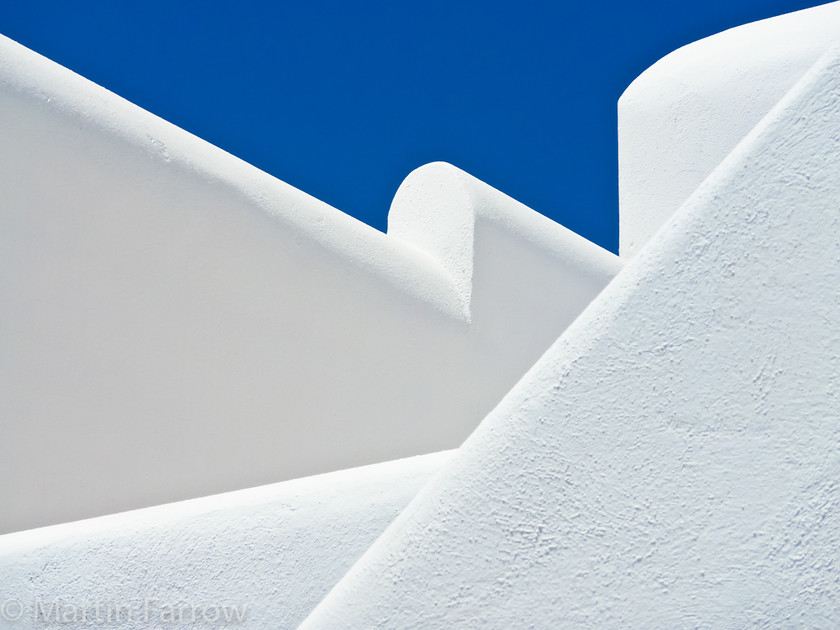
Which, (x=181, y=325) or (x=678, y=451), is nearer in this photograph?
(x=678, y=451)

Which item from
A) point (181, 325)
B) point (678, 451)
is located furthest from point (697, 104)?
point (678, 451)

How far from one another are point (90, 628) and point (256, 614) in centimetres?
51

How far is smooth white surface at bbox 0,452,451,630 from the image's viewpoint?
252 cm

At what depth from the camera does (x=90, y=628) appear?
8.67ft

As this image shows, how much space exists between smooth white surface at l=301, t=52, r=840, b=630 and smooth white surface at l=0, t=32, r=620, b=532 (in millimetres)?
2605

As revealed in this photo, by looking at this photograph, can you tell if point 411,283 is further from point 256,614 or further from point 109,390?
point 256,614

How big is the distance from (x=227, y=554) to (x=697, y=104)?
6.49 meters

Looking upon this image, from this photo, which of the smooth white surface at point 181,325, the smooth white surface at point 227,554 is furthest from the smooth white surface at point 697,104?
the smooth white surface at point 227,554

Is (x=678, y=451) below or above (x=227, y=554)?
below

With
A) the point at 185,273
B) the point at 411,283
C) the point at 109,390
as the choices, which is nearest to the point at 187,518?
the point at 109,390

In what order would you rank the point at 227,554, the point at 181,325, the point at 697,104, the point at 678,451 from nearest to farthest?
the point at 678,451, the point at 227,554, the point at 181,325, the point at 697,104

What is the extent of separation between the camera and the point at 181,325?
4.38 meters

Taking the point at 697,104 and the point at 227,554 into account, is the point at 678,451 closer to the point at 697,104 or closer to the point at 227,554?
the point at 227,554

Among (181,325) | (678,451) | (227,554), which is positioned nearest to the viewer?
(678,451)
